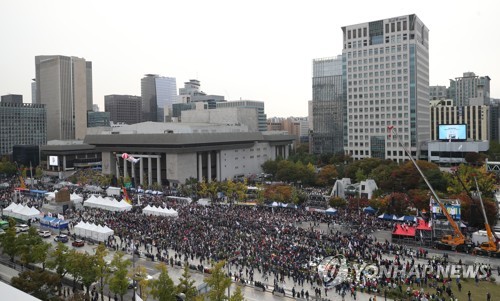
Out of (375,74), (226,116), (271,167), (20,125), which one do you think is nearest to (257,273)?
(271,167)

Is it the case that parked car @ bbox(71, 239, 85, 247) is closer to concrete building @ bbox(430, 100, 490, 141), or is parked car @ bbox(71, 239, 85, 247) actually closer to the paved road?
the paved road

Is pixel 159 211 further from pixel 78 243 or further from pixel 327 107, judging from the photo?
pixel 327 107

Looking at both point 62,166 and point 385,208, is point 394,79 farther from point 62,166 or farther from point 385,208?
point 62,166

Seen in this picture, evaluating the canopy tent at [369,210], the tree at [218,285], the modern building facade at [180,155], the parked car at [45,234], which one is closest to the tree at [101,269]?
the tree at [218,285]

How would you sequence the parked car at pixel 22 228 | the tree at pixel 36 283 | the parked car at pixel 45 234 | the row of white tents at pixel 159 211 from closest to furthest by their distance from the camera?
1. the tree at pixel 36 283
2. the parked car at pixel 45 234
3. the parked car at pixel 22 228
4. the row of white tents at pixel 159 211

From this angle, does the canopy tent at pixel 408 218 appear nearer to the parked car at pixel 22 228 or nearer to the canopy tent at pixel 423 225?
the canopy tent at pixel 423 225

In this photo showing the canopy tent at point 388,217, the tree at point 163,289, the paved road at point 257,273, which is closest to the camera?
the tree at point 163,289

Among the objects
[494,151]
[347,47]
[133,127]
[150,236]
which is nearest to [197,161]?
[133,127]
